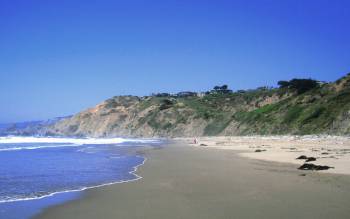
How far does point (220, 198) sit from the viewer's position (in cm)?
1145

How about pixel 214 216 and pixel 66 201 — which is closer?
pixel 214 216

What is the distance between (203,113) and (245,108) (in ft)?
33.8

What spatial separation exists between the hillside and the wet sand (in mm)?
28437

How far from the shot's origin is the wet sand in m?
9.46

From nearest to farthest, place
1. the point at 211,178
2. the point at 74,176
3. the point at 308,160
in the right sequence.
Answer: the point at 211,178 < the point at 74,176 < the point at 308,160

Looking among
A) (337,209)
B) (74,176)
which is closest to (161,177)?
(74,176)

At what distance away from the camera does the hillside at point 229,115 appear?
159ft

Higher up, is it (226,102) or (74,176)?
(226,102)

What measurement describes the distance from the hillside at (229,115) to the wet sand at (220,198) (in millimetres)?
28437

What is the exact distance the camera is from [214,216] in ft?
30.0

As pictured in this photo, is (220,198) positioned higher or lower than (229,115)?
lower

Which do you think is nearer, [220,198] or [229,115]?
[220,198]

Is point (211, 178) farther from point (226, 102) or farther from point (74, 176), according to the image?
point (226, 102)

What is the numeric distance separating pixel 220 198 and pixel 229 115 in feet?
241
